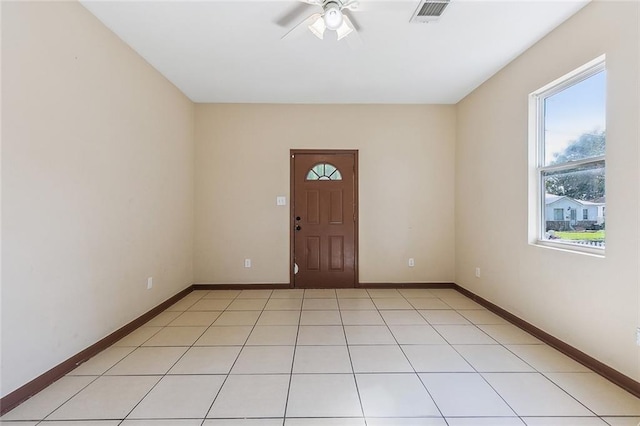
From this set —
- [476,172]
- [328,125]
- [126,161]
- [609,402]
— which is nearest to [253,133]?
[328,125]

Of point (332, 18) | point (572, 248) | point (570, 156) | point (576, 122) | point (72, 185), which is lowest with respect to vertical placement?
point (572, 248)

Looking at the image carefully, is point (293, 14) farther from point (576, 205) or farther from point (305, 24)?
point (576, 205)

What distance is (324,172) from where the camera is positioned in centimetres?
419

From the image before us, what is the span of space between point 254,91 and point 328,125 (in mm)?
1105

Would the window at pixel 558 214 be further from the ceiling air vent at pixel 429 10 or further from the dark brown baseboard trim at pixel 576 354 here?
the ceiling air vent at pixel 429 10

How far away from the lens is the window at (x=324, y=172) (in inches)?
165

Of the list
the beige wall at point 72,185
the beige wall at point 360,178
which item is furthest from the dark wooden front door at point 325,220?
the beige wall at point 72,185

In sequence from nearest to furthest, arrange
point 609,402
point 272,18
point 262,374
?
1. point 609,402
2. point 262,374
3. point 272,18

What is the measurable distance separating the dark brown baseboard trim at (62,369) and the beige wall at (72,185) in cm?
5

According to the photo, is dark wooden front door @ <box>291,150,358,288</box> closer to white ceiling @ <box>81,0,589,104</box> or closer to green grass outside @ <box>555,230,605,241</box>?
white ceiling @ <box>81,0,589,104</box>

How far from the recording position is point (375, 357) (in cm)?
223

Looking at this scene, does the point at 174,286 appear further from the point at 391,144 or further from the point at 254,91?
the point at 391,144

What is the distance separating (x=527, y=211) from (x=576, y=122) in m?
0.83

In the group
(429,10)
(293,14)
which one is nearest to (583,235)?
(429,10)
